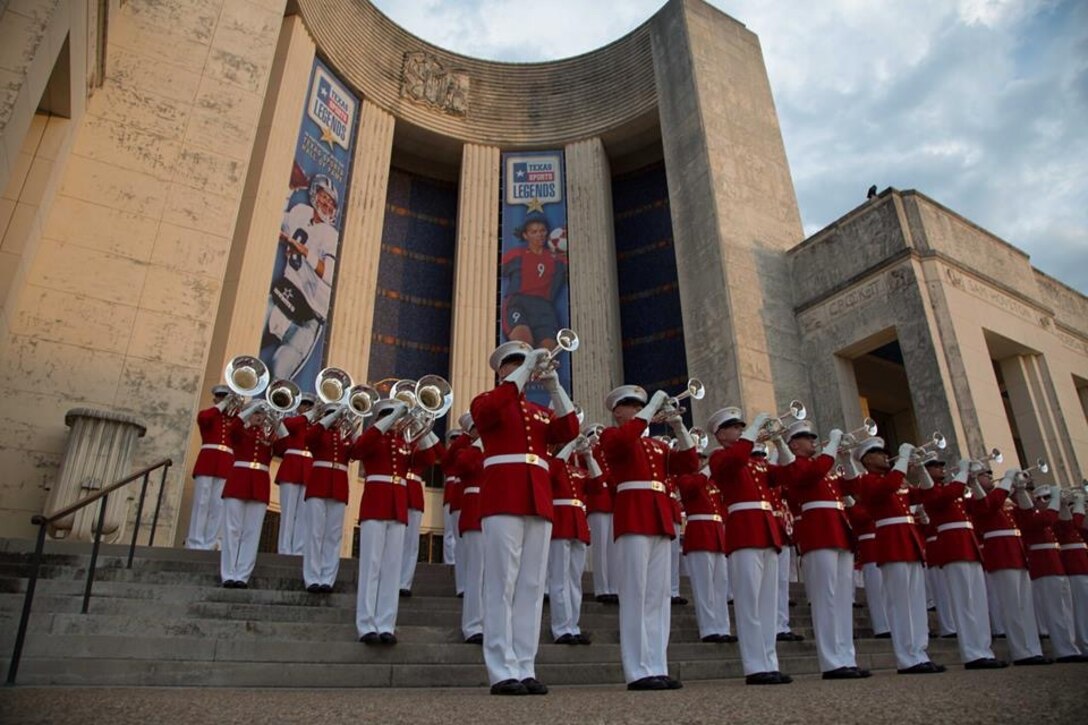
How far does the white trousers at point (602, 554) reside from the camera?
27.1 ft

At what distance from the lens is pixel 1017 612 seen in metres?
7.31

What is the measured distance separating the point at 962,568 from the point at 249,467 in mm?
7587

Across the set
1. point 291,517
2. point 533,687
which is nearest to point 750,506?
point 533,687

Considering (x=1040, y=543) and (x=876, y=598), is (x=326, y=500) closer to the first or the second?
(x=876, y=598)

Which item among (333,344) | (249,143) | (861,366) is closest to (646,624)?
(249,143)

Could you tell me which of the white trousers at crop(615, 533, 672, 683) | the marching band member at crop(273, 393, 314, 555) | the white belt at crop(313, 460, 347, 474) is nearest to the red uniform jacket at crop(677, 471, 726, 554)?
the white trousers at crop(615, 533, 672, 683)

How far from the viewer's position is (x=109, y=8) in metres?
11.1

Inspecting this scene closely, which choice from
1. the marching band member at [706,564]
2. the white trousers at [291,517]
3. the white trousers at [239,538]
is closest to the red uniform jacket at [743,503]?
the marching band member at [706,564]

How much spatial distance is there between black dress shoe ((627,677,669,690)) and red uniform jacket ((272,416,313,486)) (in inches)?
215

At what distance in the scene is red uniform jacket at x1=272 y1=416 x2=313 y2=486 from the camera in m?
8.46

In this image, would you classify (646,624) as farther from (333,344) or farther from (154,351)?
(333,344)

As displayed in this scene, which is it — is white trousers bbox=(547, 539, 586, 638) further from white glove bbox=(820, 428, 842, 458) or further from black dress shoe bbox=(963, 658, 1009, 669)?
black dress shoe bbox=(963, 658, 1009, 669)

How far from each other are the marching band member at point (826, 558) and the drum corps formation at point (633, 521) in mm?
17

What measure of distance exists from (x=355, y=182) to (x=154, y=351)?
9364mm
